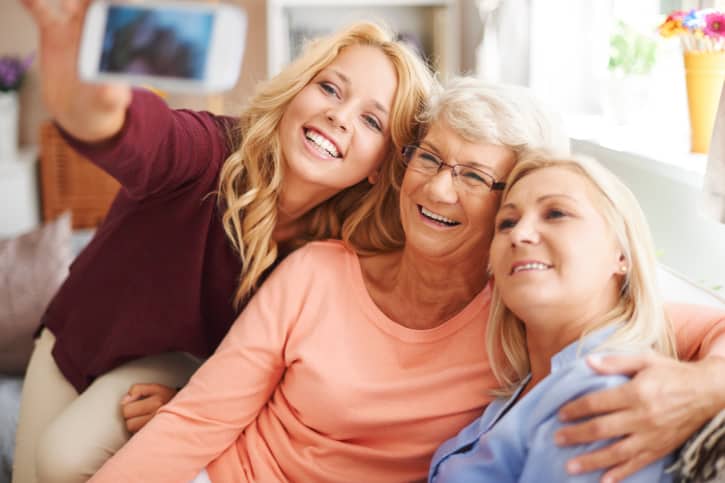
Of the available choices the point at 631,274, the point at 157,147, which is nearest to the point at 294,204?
the point at 157,147

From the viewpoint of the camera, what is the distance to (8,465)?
194 centimetres

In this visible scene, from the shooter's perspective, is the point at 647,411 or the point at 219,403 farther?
the point at 219,403

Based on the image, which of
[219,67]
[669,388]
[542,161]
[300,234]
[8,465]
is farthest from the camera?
[8,465]

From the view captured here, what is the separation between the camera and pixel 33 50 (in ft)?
14.9

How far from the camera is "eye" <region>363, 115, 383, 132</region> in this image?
1.53m

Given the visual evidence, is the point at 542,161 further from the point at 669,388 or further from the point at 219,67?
the point at 219,67

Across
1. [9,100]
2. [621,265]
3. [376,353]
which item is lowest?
[9,100]

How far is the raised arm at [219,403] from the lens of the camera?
1371mm

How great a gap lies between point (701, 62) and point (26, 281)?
73.4 inches

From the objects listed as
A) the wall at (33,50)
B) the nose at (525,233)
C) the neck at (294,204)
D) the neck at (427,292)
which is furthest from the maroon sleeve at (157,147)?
the wall at (33,50)

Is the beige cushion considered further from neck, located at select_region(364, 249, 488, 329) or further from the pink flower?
the pink flower

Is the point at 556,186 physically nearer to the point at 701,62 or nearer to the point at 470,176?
the point at 470,176

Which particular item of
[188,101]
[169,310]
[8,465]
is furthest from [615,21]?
[188,101]

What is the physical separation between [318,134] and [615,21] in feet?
4.05
